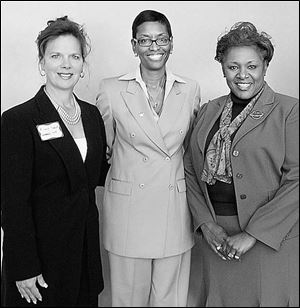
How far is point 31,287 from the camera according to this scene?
6.06ft

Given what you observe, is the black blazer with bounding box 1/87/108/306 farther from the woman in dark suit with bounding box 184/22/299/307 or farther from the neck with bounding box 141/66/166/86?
the woman in dark suit with bounding box 184/22/299/307

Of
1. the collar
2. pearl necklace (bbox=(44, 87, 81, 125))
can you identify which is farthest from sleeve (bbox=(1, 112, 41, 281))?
the collar

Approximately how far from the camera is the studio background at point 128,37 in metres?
2.60

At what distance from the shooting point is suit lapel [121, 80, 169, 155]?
81.9 inches

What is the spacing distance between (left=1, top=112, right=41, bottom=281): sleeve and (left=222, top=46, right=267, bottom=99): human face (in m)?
0.83

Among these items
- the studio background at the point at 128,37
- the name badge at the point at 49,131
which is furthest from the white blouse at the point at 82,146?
the studio background at the point at 128,37

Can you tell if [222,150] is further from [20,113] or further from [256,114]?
[20,113]

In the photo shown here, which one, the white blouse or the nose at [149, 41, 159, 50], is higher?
the nose at [149, 41, 159, 50]

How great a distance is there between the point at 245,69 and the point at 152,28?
439 mm

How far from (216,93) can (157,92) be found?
67 cm

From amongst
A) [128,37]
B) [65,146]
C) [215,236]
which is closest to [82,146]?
[65,146]

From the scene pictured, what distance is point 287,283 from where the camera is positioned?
1.96 metres

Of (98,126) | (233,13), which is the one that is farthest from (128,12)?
(98,126)

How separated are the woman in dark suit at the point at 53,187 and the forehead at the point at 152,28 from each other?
265 mm
